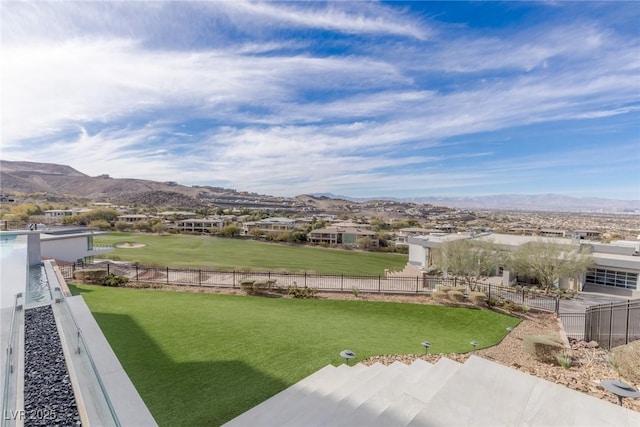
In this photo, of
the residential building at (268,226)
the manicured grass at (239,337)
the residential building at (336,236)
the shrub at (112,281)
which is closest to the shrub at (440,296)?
the manicured grass at (239,337)

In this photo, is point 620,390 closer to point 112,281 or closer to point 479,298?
point 479,298

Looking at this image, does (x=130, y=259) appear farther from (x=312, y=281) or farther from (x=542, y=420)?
(x=542, y=420)

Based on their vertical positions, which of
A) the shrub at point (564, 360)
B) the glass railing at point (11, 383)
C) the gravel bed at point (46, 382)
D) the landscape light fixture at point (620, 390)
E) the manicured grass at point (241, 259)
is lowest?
the manicured grass at point (241, 259)

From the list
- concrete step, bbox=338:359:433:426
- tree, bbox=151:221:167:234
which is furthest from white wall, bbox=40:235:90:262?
tree, bbox=151:221:167:234

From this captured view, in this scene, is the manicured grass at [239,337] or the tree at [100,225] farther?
the tree at [100,225]

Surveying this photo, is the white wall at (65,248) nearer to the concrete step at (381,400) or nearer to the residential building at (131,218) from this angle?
the concrete step at (381,400)

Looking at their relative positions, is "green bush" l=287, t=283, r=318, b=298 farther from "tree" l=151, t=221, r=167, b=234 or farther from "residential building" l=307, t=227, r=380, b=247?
"tree" l=151, t=221, r=167, b=234
